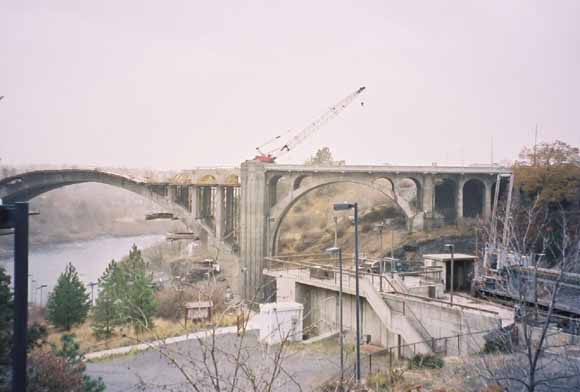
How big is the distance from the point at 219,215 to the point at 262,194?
2.39 metres

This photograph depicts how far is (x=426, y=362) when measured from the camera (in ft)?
29.8

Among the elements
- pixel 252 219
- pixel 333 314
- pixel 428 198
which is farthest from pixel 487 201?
pixel 333 314

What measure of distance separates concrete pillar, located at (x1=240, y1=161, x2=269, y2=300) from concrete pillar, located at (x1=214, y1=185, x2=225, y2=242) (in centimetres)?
132

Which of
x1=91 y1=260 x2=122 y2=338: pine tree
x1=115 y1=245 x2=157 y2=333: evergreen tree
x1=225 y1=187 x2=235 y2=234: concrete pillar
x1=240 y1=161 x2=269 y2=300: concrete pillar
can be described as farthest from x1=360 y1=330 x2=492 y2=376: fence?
x1=225 y1=187 x2=235 y2=234: concrete pillar

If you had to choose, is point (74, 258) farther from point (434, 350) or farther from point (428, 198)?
point (428, 198)

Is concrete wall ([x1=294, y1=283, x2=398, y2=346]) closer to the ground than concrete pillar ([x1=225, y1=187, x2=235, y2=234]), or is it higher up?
closer to the ground

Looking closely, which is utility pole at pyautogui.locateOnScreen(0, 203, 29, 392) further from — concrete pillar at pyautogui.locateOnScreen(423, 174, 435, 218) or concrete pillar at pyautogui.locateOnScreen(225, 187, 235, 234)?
concrete pillar at pyautogui.locateOnScreen(225, 187, 235, 234)

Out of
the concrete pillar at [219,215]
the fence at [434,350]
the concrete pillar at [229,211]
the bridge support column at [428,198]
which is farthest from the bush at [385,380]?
the concrete pillar at [229,211]

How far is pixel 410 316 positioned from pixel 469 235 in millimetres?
12159

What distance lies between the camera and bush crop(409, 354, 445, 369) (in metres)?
8.78

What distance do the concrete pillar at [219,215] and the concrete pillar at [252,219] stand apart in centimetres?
132

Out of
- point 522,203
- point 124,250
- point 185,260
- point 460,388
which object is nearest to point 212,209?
point 185,260

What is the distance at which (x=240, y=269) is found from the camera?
24.0 metres

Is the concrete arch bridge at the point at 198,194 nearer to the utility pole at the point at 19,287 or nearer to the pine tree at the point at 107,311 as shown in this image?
the pine tree at the point at 107,311
